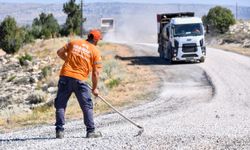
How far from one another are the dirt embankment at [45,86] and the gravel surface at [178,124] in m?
1.11

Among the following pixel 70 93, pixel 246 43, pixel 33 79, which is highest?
pixel 70 93

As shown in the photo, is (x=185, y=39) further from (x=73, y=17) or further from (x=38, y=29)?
(x=38, y=29)

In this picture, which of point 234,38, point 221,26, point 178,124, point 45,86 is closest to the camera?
point 178,124

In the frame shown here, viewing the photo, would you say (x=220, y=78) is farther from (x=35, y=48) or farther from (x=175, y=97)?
(x=35, y=48)

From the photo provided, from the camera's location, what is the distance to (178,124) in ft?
46.3

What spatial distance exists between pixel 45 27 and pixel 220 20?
76.3 ft

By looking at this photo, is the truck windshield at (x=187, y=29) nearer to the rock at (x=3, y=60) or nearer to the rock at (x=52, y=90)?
the rock at (x=52, y=90)

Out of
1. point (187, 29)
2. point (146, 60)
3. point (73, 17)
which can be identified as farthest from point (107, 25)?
point (187, 29)

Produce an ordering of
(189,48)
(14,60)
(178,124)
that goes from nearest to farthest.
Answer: (178,124) → (189,48) → (14,60)

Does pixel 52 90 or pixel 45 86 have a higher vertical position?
pixel 52 90

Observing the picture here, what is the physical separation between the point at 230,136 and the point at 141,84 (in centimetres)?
1305

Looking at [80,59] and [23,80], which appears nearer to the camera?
[80,59]

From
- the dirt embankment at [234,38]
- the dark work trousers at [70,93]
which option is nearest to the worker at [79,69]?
the dark work trousers at [70,93]

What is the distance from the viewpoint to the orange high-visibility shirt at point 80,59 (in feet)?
37.5
